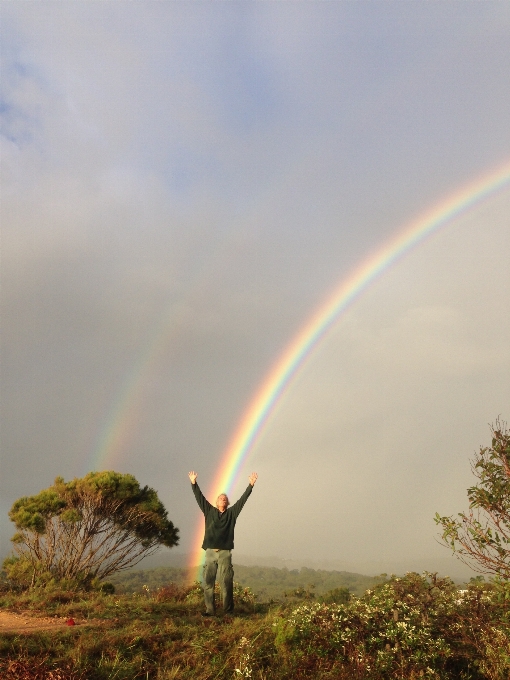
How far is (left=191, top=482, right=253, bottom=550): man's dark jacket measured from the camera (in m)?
10.1

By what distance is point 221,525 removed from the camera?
10.1 m

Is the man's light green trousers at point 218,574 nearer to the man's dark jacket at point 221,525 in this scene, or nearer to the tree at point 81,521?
the man's dark jacket at point 221,525

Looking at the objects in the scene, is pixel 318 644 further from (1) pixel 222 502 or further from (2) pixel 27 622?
(2) pixel 27 622

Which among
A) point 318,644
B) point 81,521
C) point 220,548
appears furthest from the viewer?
point 81,521

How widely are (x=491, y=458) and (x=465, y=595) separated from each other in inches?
99.5

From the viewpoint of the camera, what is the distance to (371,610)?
773 cm

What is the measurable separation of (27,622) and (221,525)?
3630 millimetres

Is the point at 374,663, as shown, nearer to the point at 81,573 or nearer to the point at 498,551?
the point at 498,551

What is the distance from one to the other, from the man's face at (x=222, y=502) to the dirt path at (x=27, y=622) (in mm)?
3042

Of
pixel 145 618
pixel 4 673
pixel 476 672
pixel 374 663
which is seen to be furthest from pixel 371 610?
pixel 4 673

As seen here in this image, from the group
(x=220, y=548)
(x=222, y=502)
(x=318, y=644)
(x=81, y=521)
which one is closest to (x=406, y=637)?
(x=318, y=644)

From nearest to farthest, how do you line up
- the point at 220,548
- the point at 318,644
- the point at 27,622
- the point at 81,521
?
1. the point at 318,644
2. the point at 27,622
3. the point at 220,548
4. the point at 81,521

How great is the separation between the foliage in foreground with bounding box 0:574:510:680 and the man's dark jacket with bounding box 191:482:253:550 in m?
1.65

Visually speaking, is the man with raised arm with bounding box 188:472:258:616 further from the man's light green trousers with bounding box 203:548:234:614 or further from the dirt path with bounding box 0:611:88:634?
the dirt path with bounding box 0:611:88:634
